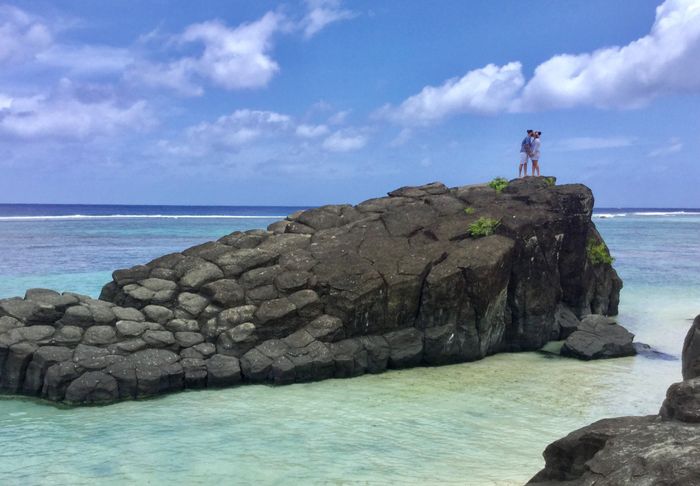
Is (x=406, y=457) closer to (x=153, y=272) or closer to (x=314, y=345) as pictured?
(x=314, y=345)

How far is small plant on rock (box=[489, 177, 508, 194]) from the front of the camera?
20.5 m

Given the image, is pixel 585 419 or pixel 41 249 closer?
pixel 585 419

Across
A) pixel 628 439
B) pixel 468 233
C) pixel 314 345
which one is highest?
pixel 468 233

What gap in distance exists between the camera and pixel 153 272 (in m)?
16.1

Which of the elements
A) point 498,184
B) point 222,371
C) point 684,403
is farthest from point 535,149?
point 684,403

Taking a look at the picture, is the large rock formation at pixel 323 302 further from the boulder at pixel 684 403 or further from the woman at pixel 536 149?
the boulder at pixel 684 403

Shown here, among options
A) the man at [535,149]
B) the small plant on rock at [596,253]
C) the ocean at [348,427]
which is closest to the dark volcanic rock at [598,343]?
the ocean at [348,427]

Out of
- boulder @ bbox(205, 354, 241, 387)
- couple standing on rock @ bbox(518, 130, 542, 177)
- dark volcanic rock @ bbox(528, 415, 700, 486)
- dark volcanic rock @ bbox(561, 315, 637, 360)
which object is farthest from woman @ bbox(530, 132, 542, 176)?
dark volcanic rock @ bbox(528, 415, 700, 486)

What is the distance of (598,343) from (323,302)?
766cm

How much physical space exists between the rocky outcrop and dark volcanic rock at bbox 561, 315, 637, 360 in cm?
1121

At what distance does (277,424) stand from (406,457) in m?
2.66

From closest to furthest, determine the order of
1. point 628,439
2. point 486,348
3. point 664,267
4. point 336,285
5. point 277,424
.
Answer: point 628,439, point 277,424, point 336,285, point 486,348, point 664,267

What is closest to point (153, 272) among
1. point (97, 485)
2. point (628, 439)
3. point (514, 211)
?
point (97, 485)

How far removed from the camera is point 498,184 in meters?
20.7
